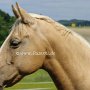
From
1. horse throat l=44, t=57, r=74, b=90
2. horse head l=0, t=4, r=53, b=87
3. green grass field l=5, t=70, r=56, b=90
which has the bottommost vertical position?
green grass field l=5, t=70, r=56, b=90

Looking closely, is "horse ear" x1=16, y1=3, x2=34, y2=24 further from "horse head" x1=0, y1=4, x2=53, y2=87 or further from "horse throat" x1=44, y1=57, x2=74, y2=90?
"horse throat" x1=44, y1=57, x2=74, y2=90

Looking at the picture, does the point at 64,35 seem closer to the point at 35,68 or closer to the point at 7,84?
the point at 35,68

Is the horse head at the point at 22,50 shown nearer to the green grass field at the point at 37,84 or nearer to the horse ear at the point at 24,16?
the horse ear at the point at 24,16

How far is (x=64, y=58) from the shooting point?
3.73 m

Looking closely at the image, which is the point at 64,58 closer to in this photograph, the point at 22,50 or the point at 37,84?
the point at 22,50

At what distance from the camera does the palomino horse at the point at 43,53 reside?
12.1 ft

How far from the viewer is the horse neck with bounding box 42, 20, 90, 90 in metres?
3.71

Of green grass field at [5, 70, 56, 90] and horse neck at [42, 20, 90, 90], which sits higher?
horse neck at [42, 20, 90, 90]

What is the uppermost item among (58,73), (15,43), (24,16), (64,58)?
(24,16)

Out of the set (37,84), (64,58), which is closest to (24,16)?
(64,58)

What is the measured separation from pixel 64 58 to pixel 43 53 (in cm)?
19

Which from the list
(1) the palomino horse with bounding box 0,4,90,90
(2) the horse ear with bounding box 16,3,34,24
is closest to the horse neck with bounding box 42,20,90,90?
(1) the palomino horse with bounding box 0,4,90,90

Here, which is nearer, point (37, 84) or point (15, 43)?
point (15, 43)

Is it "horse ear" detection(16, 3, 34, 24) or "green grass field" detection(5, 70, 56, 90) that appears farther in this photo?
"green grass field" detection(5, 70, 56, 90)
